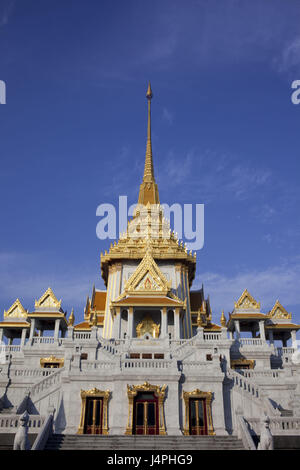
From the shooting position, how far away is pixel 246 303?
45.8m

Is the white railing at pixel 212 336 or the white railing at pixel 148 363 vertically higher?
the white railing at pixel 212 336

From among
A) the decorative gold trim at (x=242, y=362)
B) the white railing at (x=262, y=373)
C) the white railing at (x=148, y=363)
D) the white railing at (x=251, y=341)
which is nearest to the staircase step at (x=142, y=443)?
the white railing at (x=148, y=363)

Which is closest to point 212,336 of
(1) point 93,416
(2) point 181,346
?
(2) point 181,346

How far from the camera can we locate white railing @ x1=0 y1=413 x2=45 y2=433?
71.3 ft

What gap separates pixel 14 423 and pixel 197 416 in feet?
33.3

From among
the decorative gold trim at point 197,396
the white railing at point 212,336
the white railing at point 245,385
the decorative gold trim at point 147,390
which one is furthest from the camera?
the white railing at point 212,336

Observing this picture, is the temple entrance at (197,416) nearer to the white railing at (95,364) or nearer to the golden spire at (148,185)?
the white railing at (95,364)

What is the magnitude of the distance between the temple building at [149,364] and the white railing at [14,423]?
5 centimetres

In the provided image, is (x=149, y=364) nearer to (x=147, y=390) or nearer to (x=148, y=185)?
(x=147, y=390)

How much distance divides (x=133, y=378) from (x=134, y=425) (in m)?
2.54

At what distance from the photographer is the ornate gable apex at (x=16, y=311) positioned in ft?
154

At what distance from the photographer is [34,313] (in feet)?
147
